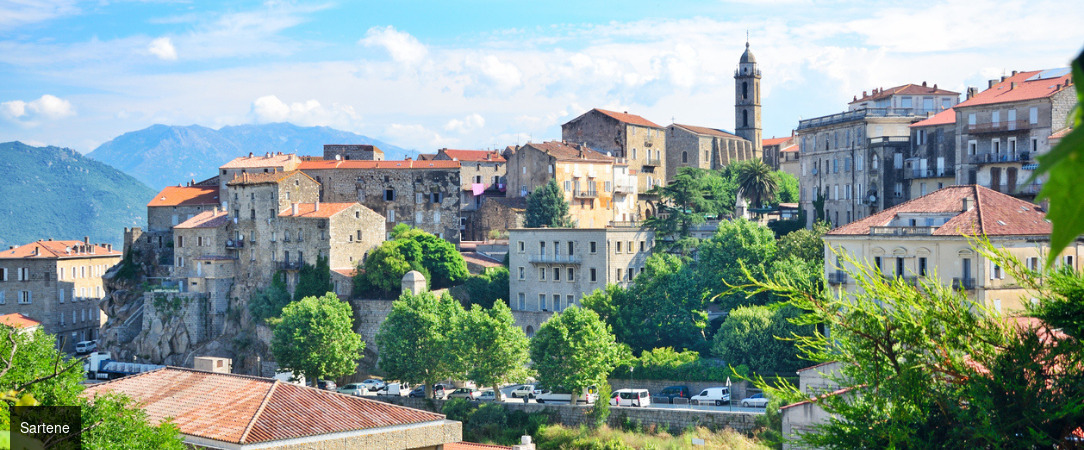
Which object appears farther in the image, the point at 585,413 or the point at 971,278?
the point at 585,413

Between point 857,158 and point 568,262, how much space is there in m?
17.6

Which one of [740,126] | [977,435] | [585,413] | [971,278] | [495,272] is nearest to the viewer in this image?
[977,435]

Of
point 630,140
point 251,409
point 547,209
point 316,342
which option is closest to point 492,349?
point 316,342

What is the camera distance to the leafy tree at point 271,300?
6322 cm

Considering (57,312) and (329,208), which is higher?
(329,208)

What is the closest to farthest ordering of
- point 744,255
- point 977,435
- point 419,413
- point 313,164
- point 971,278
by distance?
point 977,435, point 419,413, point 971,278, point 744,255, point 313,164

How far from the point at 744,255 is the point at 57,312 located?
5434cm

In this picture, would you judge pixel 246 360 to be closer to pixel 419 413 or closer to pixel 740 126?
pixel 419 413

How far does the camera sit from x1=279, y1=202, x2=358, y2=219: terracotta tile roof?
62.9m

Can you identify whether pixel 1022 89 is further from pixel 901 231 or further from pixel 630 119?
pixel 630 119

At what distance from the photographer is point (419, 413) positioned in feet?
83.9

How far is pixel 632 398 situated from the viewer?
45250mm

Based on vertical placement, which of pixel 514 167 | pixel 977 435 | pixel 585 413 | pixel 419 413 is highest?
pixel 514 167

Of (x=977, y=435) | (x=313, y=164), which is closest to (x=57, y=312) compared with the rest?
(x=313, y=164)
